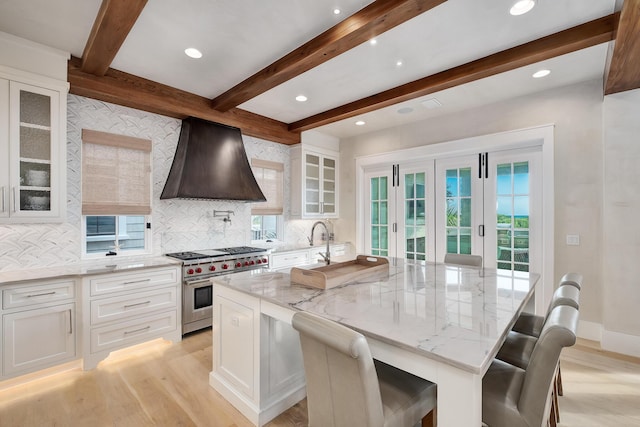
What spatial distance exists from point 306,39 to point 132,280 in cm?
268

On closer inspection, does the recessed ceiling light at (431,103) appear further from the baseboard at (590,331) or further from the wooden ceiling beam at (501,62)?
the baseboard at (590,331)

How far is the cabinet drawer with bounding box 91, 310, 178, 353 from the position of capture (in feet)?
8.68

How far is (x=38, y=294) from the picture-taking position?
2.38 metres

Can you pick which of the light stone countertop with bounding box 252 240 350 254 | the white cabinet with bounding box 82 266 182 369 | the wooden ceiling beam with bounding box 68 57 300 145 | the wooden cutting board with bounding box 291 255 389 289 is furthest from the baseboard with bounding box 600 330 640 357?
the wooden ceiling beam with bounding box 68 57 300 145

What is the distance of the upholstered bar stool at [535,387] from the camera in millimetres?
1120

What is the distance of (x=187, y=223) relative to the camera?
12.3 feet

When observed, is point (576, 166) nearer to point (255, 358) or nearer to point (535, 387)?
point (535, 387)

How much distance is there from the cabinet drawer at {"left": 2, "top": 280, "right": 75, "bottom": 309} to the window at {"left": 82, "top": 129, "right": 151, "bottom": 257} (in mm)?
637

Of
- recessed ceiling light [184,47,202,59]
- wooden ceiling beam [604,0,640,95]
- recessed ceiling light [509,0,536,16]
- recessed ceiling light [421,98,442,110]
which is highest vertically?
recessed ceiling light [184,47,202,59]

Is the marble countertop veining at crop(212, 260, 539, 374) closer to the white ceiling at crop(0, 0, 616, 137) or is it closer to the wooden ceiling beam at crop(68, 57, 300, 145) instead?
the white ceiling at crop(0, 0, 616, 137)

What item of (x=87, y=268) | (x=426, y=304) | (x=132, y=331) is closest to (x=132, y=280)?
(x=87, y=268)

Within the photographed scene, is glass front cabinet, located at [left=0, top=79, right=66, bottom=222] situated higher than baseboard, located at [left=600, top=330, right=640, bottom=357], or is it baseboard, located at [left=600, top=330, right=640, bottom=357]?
glass front cabinet, located at [left=0, top=79, right=66, bottom=222]

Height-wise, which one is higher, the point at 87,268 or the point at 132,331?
the point at 87,268

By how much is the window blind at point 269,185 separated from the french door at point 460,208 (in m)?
1.50
